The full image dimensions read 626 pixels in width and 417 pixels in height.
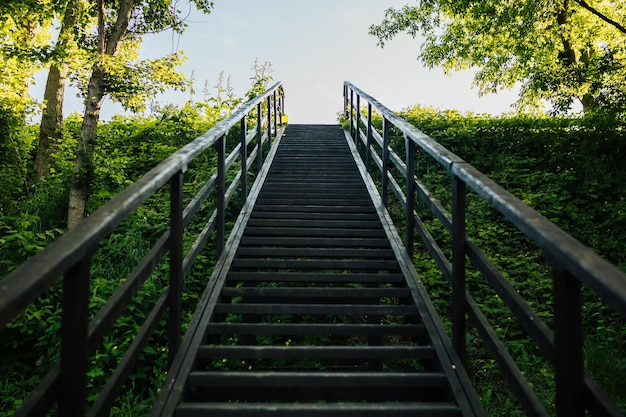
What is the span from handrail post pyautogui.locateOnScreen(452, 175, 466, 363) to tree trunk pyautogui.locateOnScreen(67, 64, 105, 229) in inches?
208

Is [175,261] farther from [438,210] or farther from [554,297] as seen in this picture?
[554,297]

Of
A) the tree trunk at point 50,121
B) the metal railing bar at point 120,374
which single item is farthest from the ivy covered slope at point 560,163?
the tree trunk at point 50,121

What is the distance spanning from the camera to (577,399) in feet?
4.57

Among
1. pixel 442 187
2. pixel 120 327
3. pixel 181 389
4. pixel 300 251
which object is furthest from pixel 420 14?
pixel 181 389

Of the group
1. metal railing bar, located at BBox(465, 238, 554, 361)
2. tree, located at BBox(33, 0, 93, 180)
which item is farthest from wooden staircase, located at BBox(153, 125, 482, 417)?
tree, located at BBox(33, 0, 93, 180)

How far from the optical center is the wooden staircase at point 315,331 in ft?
7.11

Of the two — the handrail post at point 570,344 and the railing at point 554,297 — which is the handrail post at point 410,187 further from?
the handrail post at point 570,344

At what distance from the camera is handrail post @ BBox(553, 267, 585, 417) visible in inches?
54.6

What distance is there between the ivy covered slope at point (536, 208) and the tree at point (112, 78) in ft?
14.6

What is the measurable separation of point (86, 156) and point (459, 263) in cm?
566

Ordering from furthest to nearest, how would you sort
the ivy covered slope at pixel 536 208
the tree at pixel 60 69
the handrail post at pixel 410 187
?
the tree at pixel 60 69
the ivy covered slope at pixel 536 208
the handrail post at pixel 410 187

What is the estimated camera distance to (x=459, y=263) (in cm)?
233

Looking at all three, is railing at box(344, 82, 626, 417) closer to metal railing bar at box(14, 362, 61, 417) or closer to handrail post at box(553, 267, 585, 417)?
handrail post at box(553, 267, 585, 417)

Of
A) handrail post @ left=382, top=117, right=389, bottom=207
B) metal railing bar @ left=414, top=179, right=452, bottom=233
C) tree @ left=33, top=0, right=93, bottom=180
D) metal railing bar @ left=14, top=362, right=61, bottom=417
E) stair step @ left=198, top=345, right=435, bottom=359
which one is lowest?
stair step @ left=198, top=345, right=435, bottom=359
